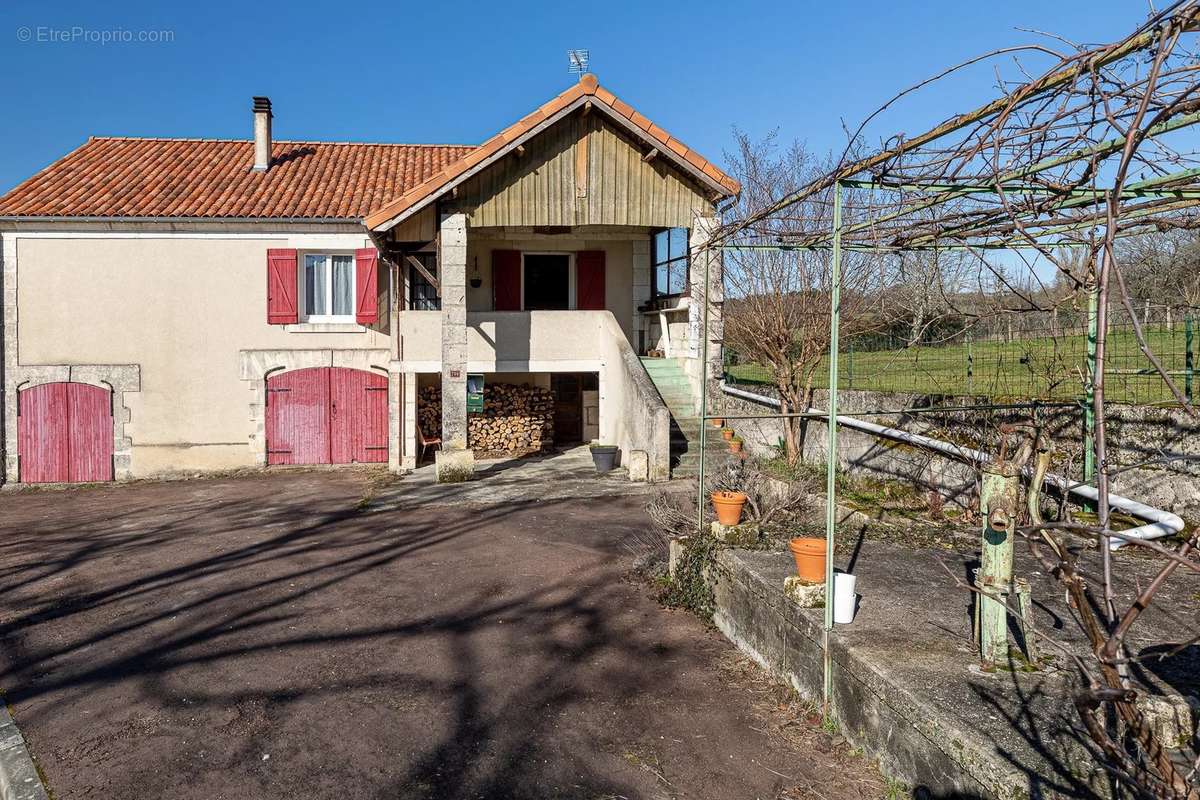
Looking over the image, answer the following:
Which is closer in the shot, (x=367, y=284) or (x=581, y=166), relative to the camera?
(x=581, y=166)

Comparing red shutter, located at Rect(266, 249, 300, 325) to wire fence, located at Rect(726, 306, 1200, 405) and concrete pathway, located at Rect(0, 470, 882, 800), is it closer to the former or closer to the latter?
concrete pathway, located at Rect(0, 470, 882, 800)

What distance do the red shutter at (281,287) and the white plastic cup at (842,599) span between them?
1265cm

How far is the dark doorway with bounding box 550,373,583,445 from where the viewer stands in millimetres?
17000

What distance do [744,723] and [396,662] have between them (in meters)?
2.50

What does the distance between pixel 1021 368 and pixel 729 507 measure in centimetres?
478

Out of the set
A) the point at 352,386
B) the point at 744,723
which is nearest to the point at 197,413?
the point at 352,386

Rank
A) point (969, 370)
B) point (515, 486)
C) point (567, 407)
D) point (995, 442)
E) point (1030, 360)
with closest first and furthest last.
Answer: point (995, 442) → point (1030, 360) → point (969, 370) → point (515, 486) → point (567, 407)

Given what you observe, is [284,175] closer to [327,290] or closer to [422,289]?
[327,290]

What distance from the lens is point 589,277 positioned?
52.9 feet

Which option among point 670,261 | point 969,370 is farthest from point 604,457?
point 969,370

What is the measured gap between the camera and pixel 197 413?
14820 millimetres

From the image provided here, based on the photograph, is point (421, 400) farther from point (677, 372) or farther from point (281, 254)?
point (677, 372)

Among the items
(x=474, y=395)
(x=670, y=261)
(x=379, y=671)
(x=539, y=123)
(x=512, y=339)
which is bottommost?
(x=379, y=671)

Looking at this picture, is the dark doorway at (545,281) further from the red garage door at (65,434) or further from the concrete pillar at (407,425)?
the red garage door at (65,434)
